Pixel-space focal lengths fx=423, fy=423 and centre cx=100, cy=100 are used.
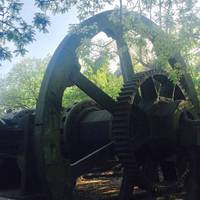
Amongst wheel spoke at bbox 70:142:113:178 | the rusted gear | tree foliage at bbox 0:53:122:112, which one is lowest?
wheel spoke at bbox 70:142:113:178

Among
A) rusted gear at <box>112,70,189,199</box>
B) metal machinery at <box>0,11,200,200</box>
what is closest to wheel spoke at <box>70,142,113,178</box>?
metal machinery at <box>0,11,200,200</box>

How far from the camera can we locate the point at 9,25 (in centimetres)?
745

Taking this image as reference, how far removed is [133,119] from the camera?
7344 mm

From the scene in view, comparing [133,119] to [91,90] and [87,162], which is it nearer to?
[91,90]

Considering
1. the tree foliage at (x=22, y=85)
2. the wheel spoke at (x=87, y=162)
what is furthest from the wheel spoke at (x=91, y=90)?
the tree foliage at (x=22, y=85)

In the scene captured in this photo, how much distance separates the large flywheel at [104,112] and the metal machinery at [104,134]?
0.05 feet

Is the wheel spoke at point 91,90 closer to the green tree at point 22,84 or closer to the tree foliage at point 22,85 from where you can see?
the tree foliage at point 22,85

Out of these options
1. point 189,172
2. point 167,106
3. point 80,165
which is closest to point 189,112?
point 167,106

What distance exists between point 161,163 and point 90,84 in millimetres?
2282

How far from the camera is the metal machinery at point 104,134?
6.81m

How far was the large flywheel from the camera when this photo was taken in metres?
6.70

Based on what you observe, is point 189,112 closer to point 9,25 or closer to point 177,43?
point 177,43

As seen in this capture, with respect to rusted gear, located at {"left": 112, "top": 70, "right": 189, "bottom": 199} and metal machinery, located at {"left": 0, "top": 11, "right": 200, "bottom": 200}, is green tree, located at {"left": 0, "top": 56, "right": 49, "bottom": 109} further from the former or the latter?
rusted gear, located at {"left": 112, "top": 70, "right": 189, "bottom": 199}

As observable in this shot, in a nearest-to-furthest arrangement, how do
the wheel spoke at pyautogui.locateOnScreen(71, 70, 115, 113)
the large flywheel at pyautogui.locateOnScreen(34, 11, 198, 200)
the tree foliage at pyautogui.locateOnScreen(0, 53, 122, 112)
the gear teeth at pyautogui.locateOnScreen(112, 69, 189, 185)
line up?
the large flywheel at pyautogui.locateOnScreen(34, 11, 198, 200), the gear teeth at pyautogui.locateOnScreen(112, 69, 189, 185), the wheel spoke at pyautogui.locateOnScreen(71, 70, 115, 113), the tree foliage at pyautogui.locateOnScreen(0, 53, 122, 112)
